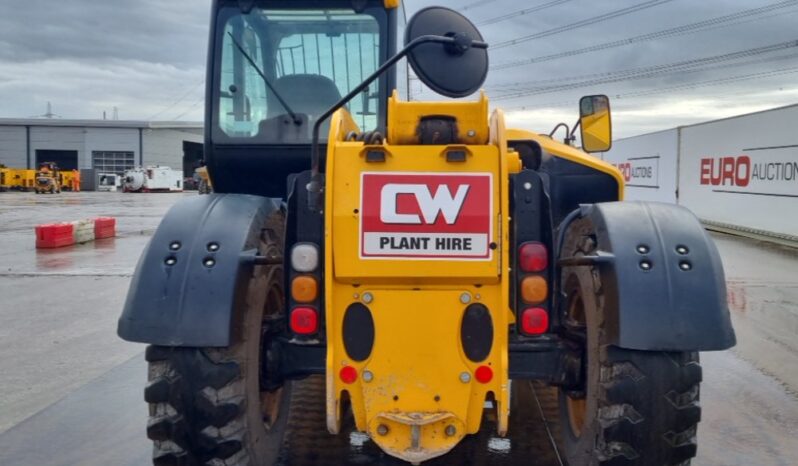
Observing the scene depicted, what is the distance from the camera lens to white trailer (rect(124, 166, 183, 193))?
52438 mm

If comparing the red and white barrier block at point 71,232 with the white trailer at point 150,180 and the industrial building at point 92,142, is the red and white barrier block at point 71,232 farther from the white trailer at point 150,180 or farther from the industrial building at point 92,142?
the industrial building at point 92,142

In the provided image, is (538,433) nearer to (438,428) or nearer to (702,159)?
(438,428)

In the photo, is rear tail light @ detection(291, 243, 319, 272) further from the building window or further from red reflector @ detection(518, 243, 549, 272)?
the building window

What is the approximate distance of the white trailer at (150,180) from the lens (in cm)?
5244

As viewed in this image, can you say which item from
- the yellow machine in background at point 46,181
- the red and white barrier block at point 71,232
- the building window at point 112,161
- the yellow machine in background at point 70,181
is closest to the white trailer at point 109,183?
the yellow machine in background at point 70,181

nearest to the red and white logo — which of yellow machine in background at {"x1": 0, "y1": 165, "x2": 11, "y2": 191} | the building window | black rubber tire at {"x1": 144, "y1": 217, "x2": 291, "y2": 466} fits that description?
black rubber tire at {"x1": 144, "y1": 217, "x2": 291, "y2": 466}

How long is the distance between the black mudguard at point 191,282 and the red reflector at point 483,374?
101cm

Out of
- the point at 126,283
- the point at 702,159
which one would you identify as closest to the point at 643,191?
the point at 702,159

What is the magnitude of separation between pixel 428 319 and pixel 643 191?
24981mm

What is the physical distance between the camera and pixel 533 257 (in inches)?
127

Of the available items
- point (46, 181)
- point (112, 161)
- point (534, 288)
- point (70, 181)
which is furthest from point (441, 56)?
point (112, 161)

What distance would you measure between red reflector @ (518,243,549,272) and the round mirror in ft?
2.33

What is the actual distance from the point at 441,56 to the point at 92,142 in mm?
64322

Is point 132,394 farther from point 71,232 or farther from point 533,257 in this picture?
point 71,232
